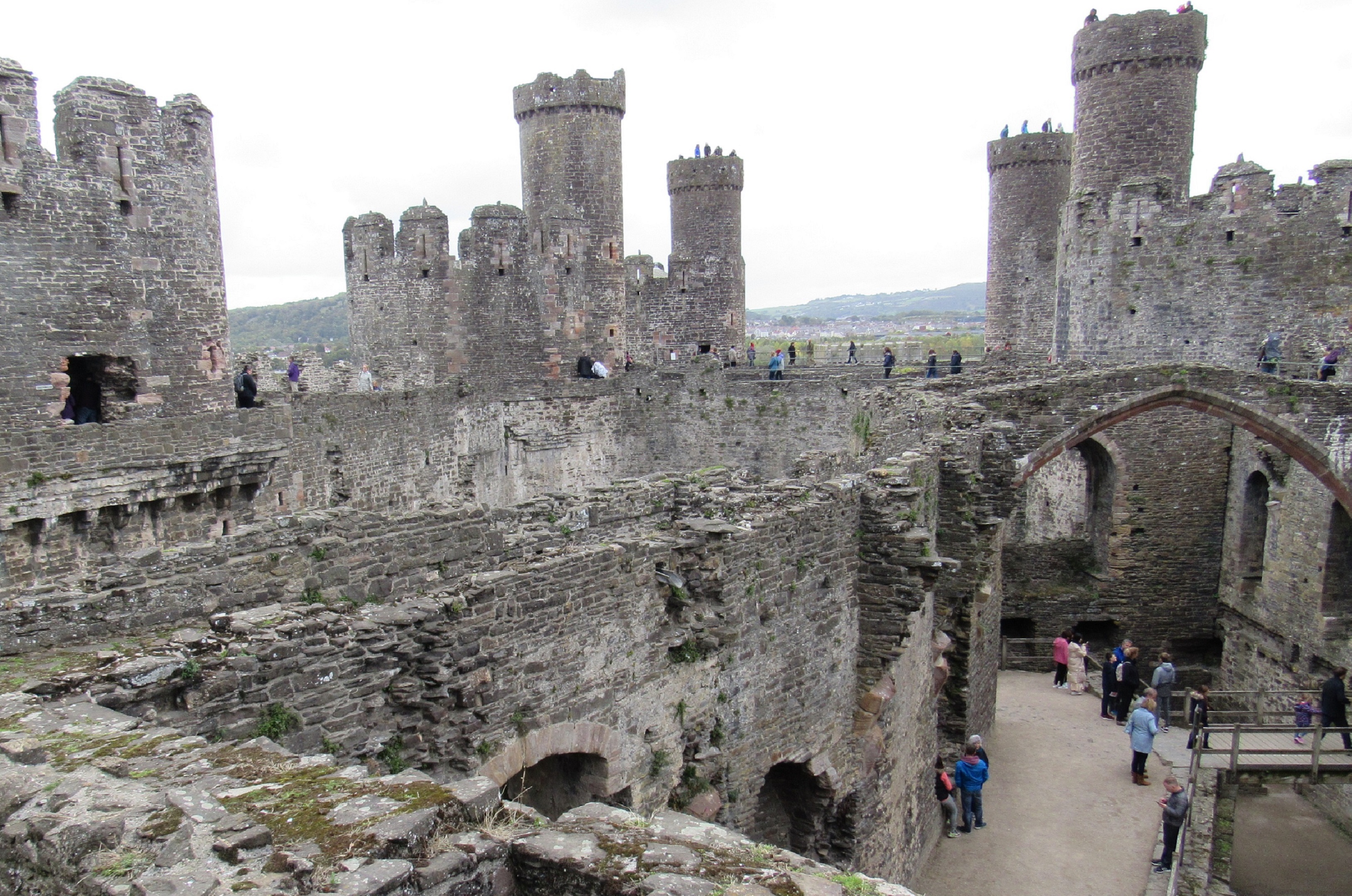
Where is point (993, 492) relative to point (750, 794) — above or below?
above

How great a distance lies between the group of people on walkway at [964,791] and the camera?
36.4 ft

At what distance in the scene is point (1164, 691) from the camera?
48.6 feet

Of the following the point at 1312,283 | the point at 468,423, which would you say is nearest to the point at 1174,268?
the point at 1312,283

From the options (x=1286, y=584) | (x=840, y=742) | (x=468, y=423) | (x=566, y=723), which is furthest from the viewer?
(x=468, y=423)

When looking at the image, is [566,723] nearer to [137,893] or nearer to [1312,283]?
[137,893]

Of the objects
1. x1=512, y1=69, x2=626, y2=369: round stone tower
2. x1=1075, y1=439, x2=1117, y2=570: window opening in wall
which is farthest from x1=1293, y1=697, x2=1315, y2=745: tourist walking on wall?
x1=512, y1=69, x2=626, y2=369: round stone tower

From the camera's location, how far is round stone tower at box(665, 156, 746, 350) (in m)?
30.1

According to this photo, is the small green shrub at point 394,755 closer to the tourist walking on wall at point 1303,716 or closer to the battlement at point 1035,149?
the tourist walking on wall at point 1303,716

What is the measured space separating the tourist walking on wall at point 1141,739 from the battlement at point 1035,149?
20127 millimetres

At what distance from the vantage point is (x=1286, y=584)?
16.7m

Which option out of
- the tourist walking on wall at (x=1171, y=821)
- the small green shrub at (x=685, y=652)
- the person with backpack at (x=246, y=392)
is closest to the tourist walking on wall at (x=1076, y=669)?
the tourist walking on wall at (x=1171, y=821)

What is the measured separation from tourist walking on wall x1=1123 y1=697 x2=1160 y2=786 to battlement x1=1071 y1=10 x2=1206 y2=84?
15180 mm

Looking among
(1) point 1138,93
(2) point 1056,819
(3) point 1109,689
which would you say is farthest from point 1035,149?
(2) point 1056,819

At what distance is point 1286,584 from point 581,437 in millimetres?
14189
